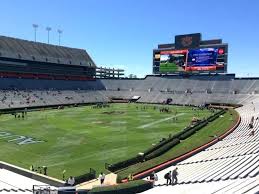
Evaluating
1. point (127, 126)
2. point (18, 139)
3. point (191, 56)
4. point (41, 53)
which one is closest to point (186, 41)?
point (191, 56)

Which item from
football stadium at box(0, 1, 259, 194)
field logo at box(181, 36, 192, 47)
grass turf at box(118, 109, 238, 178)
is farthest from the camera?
field logo at box(181, 36, 192, 47)

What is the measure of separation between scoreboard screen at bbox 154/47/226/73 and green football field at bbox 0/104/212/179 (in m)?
44.0

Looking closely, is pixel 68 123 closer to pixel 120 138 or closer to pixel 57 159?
pixel 120 138

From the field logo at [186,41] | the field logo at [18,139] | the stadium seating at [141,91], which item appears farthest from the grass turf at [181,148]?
the field logo at [186,41]

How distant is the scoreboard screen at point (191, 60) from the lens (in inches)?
4082

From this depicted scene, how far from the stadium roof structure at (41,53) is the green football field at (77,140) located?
5098 cm

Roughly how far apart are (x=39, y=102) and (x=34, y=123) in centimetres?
3544

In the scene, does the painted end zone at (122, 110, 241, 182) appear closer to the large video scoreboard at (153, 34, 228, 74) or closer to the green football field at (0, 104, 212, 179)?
the green football field at (0, 104, 212, 179)

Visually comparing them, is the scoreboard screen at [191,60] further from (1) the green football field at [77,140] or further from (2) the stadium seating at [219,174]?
(2) the stadium seating at [219,174]

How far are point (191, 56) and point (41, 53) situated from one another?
51.3 m

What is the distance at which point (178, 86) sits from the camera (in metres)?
118

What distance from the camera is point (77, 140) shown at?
43.9 metres

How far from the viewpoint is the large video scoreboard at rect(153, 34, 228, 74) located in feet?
340

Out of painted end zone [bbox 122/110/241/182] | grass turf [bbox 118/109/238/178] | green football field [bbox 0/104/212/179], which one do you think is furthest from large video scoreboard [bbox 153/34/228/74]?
painted end zone [bbox 122/110/241/182]
